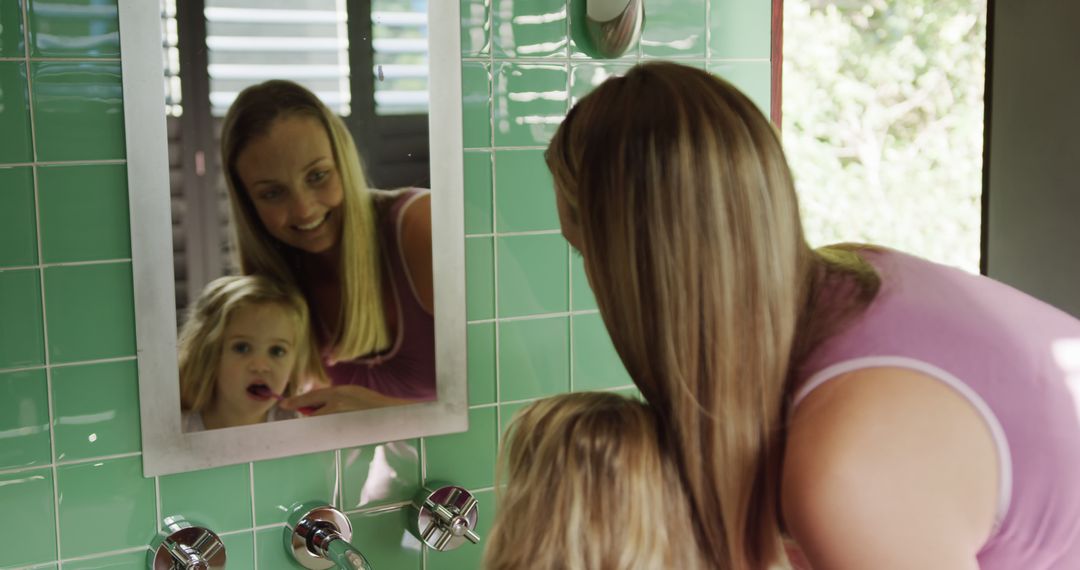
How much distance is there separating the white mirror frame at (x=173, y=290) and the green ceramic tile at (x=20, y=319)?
0.35ft

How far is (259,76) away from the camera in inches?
47.9

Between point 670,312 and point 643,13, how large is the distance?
74 centimetres

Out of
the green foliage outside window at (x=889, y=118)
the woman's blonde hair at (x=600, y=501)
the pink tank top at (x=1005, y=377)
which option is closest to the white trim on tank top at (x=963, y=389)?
the pink tank top at (x=1005, y=377)

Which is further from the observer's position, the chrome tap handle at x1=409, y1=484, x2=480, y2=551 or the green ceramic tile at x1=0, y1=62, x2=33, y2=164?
the chrome tap handle at x1=409, y1=484, x2=480, y2=551

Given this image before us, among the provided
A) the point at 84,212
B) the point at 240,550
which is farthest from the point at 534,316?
the point at 84,212

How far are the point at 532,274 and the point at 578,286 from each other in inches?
3.3

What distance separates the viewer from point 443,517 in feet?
Result: 4.47

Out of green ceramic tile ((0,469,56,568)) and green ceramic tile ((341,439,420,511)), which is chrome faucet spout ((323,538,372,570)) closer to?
green ceramic tile ((341,439,420,511))

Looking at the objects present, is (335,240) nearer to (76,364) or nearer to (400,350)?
(400,350)

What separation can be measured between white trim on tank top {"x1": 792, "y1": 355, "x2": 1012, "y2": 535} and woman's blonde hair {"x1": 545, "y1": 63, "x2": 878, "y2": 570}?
5 centimetres

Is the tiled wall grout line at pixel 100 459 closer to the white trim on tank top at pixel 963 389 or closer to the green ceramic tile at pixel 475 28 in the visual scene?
the green ceramic tile at pixel 475 28

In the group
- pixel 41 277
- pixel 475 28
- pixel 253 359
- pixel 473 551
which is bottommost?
pixel 473 551

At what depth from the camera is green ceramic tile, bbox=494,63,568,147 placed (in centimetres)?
139

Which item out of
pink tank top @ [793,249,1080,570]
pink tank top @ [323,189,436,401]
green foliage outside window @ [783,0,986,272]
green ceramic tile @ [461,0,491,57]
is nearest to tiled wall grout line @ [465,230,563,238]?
pink tank top @ [323,189,436,401]
